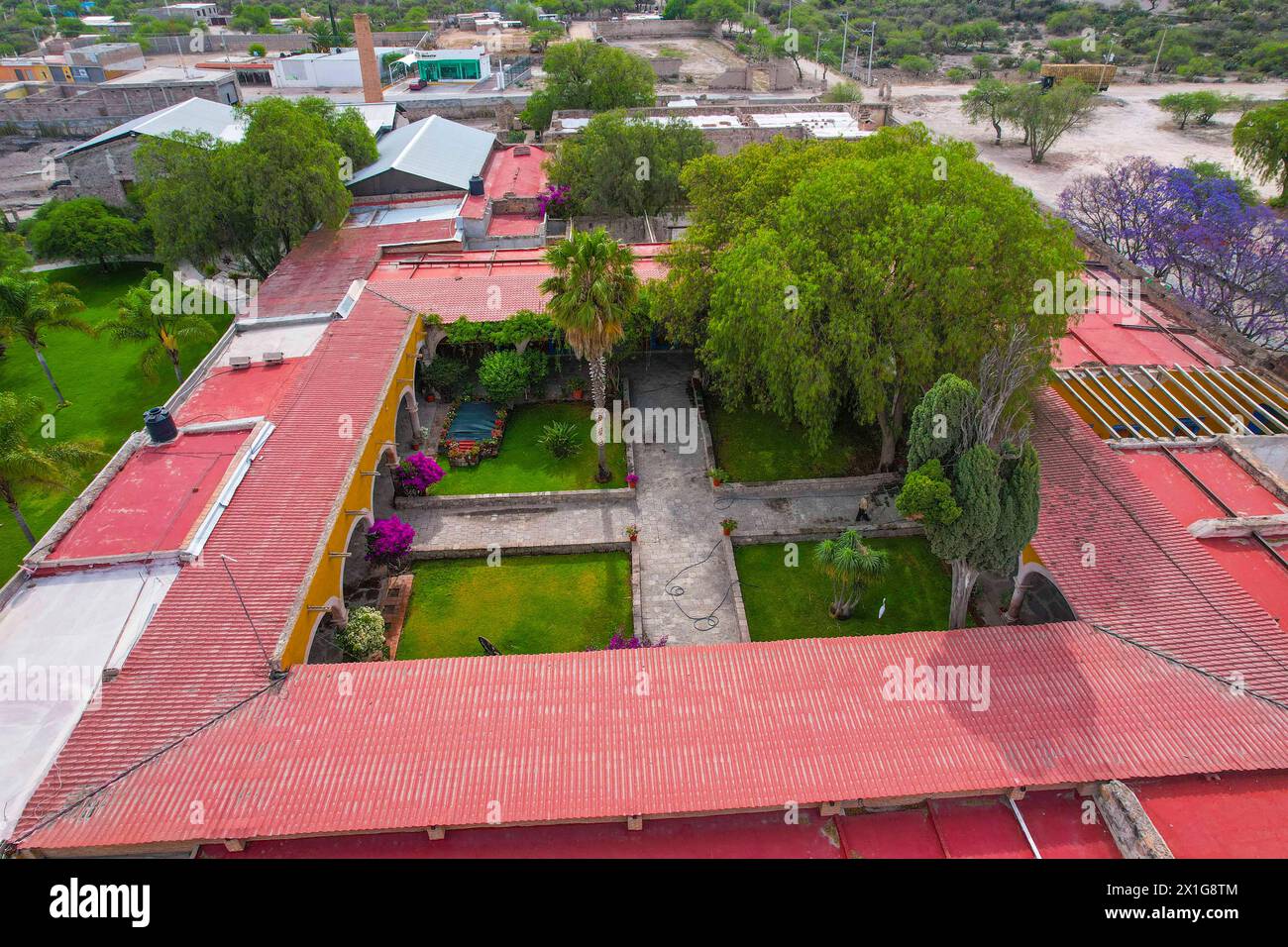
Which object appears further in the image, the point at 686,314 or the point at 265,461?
the point at 686,314

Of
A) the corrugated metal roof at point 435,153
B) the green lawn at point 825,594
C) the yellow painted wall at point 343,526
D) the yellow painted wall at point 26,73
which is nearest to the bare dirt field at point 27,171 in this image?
the yellow painted wall at point 26,73

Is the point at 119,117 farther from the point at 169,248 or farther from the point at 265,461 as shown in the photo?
the point at 265,461

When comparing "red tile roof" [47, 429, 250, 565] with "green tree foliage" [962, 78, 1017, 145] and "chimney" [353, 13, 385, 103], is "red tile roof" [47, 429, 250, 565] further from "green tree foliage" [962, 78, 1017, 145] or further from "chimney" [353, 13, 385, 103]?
"green tree foliage" [962, 78, 1017, 145]

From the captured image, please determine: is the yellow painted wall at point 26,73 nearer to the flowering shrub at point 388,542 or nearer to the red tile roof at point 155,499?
the red tile roof at point 155,499

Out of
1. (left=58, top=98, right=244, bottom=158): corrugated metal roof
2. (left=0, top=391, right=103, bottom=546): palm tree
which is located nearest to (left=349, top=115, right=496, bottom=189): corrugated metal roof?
(left=58, top=98, right=244, bottom=158): corrugated metal roof

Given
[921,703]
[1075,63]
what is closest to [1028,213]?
[921,703]
